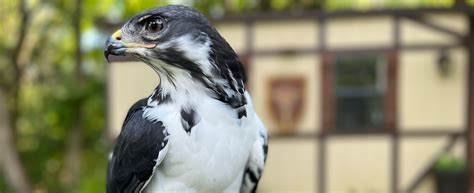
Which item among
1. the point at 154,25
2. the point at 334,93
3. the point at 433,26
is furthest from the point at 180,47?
the point at 334,93

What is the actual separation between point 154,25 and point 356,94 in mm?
7878

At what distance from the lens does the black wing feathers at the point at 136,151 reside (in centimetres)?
188

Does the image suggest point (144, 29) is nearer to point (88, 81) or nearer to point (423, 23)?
point (423, 23)

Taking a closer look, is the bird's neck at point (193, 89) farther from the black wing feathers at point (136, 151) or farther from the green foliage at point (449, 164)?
the green foliage at point (449, 164)

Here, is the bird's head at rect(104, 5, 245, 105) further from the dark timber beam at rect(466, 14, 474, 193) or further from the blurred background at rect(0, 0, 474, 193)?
the dark timber beam at rect(466, 14, 474, 193)

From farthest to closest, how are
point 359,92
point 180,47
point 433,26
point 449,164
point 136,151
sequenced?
point 359,92 < point 449,164 < point 433,26 < point 136,151 < point 180,47

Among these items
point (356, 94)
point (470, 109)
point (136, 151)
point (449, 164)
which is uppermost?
point (136, 151)

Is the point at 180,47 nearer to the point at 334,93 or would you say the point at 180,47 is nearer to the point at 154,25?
the point at 154,25

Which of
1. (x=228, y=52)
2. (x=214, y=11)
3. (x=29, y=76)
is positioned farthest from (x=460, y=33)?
(x=29, y=76)

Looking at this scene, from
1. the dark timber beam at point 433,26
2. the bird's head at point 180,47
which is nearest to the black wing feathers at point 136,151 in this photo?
the bird's head at point 180,47

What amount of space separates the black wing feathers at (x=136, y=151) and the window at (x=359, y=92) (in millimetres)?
7622

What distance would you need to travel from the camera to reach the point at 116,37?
6.14 feet

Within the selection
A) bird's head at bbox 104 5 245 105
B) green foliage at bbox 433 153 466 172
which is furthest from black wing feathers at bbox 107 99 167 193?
green foliage at bbox 433 153 466 172

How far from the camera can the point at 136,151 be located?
1.93 metres
